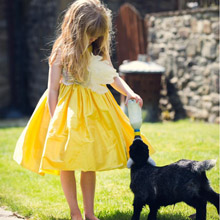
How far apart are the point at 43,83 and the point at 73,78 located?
763cm

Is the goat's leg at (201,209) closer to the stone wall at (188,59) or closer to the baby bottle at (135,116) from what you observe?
the baby bottle at (135,116)

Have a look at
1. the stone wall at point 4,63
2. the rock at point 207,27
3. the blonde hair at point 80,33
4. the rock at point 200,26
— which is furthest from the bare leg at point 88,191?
the stone wall at point 4,63

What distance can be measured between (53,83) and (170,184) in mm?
1084

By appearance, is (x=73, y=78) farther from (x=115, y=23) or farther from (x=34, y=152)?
(x=115, y=23)

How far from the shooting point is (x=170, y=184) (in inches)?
104

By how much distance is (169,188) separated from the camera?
265 cm

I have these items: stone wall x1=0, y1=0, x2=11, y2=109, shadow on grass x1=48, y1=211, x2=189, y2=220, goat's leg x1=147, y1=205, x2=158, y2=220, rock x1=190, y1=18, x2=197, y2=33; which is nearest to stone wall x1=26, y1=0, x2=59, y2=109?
stone wall x1=0, y1=0, x2=11, y2=109

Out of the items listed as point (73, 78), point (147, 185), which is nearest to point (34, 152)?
point (73, 78)

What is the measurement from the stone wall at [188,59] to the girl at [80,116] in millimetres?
4142

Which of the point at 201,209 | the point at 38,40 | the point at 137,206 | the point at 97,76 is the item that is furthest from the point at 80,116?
the point at 38,40

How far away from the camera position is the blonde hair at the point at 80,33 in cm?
297

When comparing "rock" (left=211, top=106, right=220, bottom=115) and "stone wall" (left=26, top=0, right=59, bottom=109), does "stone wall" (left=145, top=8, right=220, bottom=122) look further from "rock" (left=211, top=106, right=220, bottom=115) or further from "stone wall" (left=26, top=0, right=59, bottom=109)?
"stone wall" (left=26, top=0, right=59, bottom=109)

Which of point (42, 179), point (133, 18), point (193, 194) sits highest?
point (133, 18)

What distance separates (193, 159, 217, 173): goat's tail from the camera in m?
2.53
